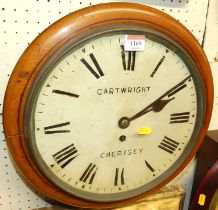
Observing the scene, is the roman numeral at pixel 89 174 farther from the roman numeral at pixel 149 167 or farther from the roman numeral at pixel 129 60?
the roman numeral at pixel 129 60

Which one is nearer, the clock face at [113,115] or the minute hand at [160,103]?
the clock face at [113,115]

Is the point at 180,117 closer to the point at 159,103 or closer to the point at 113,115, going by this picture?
the point at 159,103

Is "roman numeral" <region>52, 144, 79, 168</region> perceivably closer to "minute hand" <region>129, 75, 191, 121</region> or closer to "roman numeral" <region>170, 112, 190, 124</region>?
"minute hand" <region>129, 75, 191, 121</region>

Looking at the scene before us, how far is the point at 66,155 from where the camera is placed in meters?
0.82

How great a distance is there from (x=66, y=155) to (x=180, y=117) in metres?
0.33

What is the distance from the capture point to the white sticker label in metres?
0.77

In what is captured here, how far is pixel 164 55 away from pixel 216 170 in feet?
1.26

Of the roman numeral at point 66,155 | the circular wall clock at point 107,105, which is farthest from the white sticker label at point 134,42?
the roman numeral at point 66,155

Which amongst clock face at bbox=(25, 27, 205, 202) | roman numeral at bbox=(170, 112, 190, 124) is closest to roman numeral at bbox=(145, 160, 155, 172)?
clock face at bbox=(25, 27, 205, 202)

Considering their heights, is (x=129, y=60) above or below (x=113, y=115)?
above

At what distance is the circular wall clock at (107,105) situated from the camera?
73cm

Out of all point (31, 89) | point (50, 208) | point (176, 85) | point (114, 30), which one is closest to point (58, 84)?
point (31, 89)

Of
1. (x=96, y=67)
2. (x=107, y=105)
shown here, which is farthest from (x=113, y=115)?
(x=96, y=67)

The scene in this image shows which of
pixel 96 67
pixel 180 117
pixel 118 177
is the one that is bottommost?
pixel 118 177
